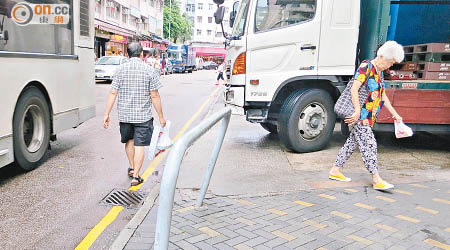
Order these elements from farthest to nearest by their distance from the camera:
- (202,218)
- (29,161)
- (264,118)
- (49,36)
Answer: (264,118) < (49,36) < (29,161) < (202,218)

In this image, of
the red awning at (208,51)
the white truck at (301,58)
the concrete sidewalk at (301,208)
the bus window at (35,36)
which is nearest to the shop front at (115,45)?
the bus window at (35,36)

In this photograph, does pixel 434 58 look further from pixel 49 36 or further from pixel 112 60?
pixel 112 60

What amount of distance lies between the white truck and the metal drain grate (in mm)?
2514

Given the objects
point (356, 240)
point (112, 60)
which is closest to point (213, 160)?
point (356, 240)

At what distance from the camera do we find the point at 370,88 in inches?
186

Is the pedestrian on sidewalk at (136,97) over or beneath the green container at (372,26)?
beneath

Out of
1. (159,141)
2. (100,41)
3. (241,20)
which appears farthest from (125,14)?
(159,141)

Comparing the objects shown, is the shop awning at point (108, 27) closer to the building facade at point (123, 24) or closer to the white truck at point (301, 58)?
the building facade at point (123, 24)

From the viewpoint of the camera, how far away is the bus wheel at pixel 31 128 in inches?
208

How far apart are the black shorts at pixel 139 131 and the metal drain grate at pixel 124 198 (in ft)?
2.07

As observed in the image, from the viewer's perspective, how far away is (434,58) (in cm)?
636

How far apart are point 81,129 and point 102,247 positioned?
226 inches

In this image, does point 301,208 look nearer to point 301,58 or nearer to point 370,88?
point 370,88

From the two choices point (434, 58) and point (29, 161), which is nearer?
point (29, 161)
